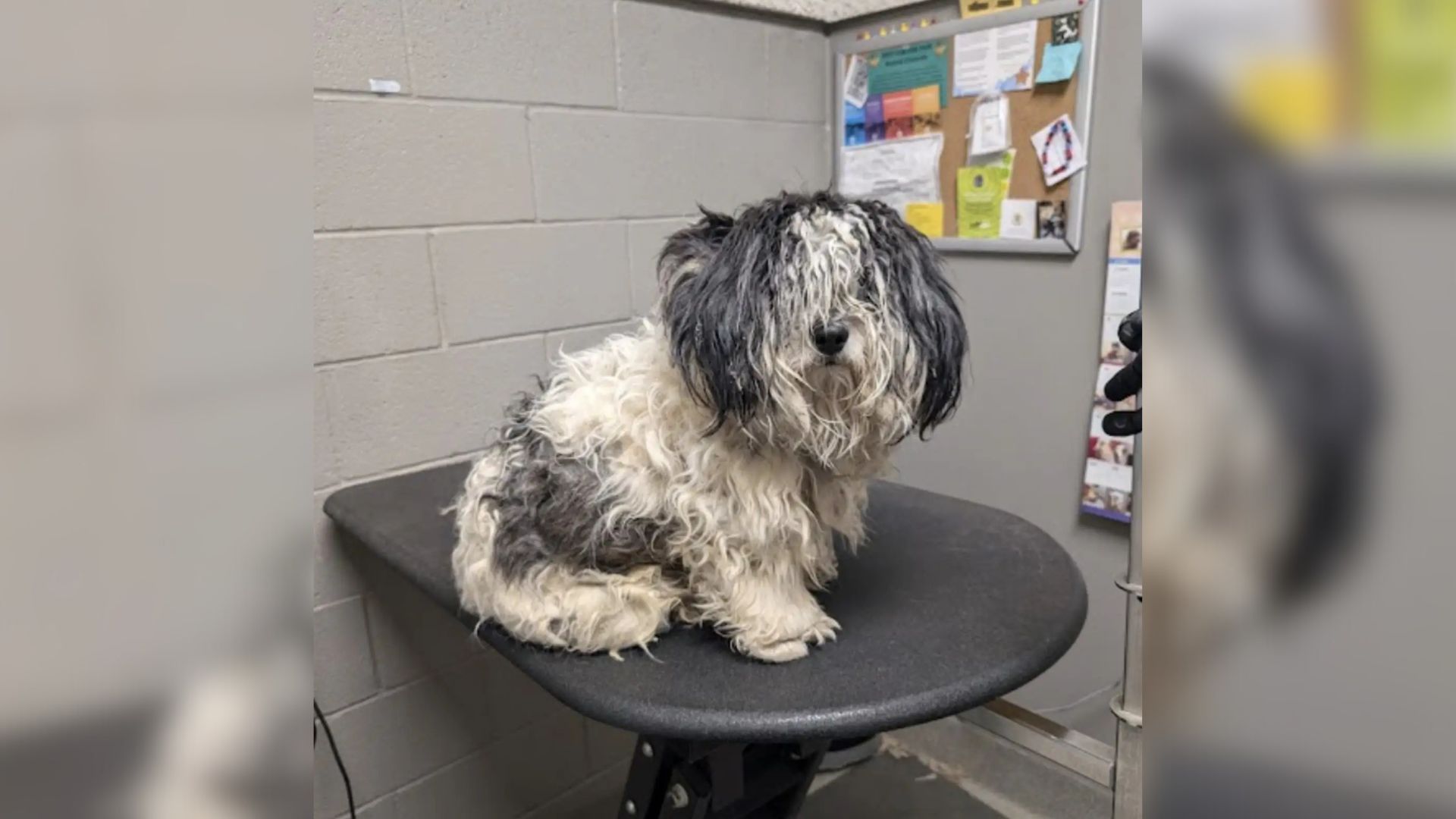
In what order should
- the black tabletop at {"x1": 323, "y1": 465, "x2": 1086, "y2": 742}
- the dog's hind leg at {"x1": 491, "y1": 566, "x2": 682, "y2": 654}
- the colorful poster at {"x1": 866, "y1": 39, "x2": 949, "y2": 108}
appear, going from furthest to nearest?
the colorful poster at {"x1": 866, "y1": 39, "x2": 949, "y2": 108} < the dog's hind leg at {"x1": 491, "y1": 566, "x2": 682, "y2": 654} < the black tabletop at {"x1": 323, "y1": 465, "x2": 1086, "y2": 742}

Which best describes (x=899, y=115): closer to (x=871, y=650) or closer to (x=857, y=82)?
(x=857, y=82)

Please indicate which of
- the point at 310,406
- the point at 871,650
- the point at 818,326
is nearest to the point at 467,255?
the point at 818,326

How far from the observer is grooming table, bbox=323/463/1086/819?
81 centimetres

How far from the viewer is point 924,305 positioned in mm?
862

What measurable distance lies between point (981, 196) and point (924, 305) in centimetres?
98

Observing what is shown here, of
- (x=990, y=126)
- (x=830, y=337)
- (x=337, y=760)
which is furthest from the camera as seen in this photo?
(x=990, y=126)

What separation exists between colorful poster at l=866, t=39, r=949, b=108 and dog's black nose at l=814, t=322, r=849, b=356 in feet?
3.70

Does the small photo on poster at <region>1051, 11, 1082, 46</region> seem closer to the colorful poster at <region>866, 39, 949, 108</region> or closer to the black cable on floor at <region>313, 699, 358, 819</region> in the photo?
the colorful poster at <region>866, 39, 949, 108</region>

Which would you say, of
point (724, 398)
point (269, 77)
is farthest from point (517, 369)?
point (269, 77)

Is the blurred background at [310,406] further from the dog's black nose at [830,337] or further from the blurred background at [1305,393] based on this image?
the dog's black nose at [830,337]

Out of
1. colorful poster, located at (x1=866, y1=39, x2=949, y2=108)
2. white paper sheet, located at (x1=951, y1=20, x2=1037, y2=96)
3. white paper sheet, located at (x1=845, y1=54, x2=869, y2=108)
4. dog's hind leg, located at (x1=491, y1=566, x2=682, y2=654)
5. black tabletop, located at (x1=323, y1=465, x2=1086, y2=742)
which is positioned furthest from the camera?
white paper sheet, located at (x1=845, y1=54, x2=869, y2=108)

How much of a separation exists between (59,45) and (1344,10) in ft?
0.87

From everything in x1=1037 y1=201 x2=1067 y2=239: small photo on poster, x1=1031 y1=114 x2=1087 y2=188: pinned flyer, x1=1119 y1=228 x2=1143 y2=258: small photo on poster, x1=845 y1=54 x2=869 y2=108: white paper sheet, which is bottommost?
x1=1119 y1=228 x2=1143 y2=258: small photo on poster

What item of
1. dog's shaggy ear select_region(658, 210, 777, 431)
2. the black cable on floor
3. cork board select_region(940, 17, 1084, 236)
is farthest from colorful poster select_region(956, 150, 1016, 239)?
the black cable on floor
